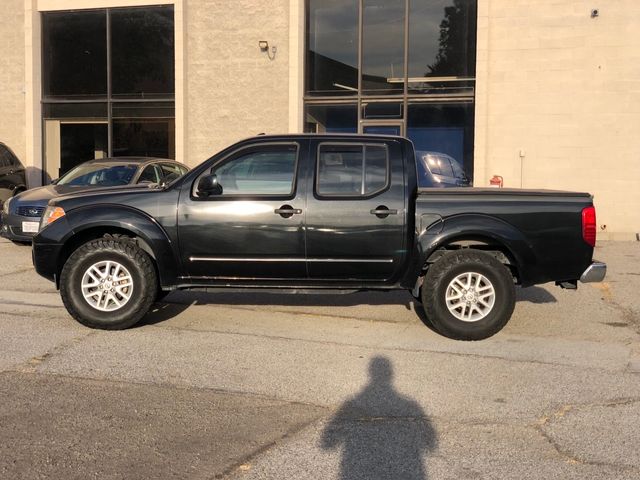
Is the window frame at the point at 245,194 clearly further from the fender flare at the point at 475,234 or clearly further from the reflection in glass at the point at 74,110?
the reflection in glass at the point at 74,110

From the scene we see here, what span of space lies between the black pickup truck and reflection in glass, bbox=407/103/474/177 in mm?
9078

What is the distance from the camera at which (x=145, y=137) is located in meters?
17.4

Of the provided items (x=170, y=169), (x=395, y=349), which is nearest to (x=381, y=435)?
(x=395, y=349)

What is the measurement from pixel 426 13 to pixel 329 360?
11693 mm

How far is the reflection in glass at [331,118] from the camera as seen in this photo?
16.2 metres

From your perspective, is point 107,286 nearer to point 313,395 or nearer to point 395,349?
point 313,395

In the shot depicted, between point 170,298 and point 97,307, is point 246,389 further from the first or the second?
point 170,298

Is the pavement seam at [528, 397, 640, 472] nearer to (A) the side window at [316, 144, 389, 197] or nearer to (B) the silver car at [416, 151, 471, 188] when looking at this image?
(A) the side window at [316, 144, 389, 197]

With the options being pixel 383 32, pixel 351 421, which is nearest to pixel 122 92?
pixel 383 32

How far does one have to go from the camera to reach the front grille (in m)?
10.6

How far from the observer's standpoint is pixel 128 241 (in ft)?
21.6

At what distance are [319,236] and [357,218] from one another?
386mm

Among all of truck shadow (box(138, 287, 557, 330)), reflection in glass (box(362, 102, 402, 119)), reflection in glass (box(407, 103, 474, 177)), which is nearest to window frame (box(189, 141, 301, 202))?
truck shadow (box(138, 287, 557, 330))

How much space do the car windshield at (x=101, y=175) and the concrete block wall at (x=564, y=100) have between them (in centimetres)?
748
